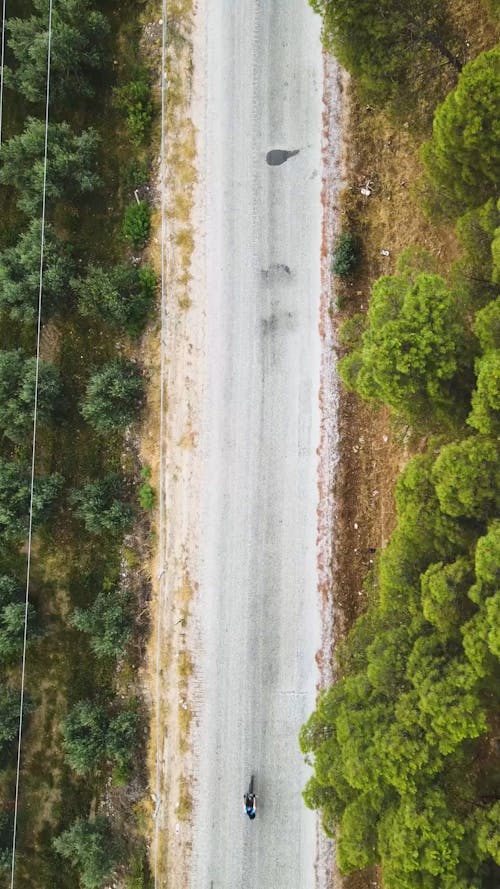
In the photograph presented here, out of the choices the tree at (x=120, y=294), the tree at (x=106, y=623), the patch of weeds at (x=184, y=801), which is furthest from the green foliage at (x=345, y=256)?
the patch of weeds at (x=184, y=801)

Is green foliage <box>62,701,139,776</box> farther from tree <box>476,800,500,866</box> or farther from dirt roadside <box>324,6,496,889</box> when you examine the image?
tree <box>476,800,500,866</box>

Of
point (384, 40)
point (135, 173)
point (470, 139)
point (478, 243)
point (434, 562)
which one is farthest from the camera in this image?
point (135, 173)

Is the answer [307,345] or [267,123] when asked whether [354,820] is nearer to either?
[307,345]

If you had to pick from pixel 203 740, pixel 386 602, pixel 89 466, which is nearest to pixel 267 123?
pixel 89 466

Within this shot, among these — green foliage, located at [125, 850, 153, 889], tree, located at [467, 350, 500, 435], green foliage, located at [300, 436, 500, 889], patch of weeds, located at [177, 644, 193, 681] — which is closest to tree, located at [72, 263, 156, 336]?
patch of weeds, located at [177, 644, 193, 681]

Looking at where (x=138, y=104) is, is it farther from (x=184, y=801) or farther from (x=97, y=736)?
(x=184, y=801)

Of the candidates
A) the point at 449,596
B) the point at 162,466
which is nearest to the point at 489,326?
the point at 449,596
